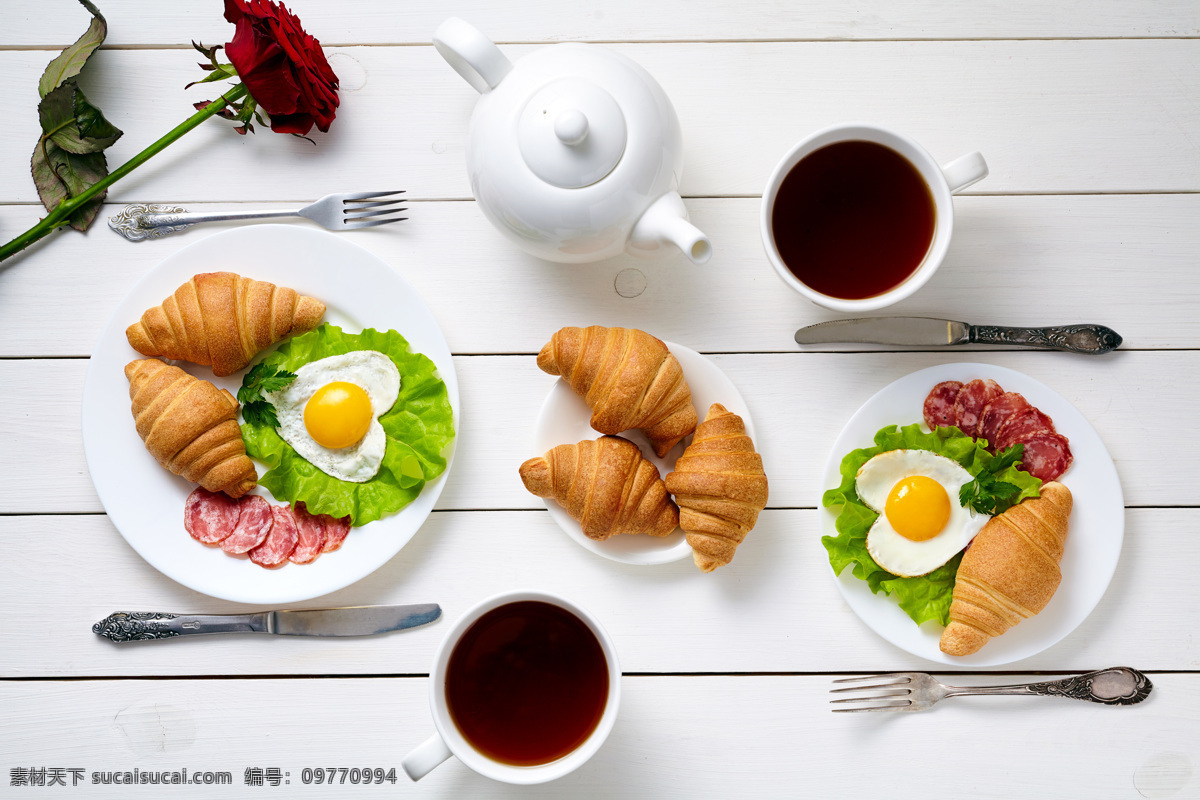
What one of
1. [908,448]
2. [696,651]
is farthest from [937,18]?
[696,651]

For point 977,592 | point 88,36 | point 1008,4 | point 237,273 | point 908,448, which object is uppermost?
point 1008,4

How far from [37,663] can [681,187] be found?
166cm

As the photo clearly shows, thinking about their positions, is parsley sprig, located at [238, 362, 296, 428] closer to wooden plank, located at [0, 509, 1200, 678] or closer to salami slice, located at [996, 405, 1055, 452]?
wooden plank, located at [0, 509, 1200, 678]

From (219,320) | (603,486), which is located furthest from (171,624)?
(603,486)

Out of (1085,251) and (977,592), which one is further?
(1085,251)

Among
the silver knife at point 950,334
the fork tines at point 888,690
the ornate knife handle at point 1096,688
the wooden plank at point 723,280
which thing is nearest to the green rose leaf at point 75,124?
the wooden plank at point 723,280

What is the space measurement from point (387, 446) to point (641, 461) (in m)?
0.50

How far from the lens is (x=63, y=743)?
5.06 feet

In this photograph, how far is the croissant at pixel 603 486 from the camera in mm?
1361

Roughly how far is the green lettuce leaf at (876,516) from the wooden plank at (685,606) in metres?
0.10

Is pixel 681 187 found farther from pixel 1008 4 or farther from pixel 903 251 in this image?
pixel 1008 4

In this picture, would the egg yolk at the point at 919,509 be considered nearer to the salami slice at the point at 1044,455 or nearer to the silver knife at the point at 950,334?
the salami slice at the point at 1044,455

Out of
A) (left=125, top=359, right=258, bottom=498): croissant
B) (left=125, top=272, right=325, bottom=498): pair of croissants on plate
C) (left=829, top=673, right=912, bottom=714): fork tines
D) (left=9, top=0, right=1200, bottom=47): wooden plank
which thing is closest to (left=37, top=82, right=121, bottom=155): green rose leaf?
(left=9, top=0, right=1200, bottom=47): wooden plank

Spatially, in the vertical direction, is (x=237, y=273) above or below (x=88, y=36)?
below
